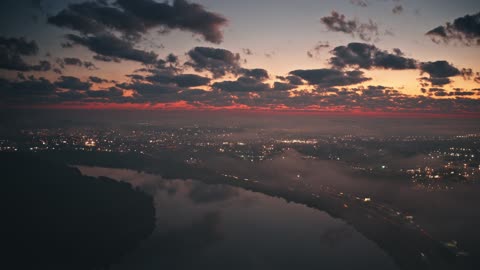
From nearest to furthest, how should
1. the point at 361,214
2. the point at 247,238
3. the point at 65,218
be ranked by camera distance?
1. the point at 65,218
2. the point at 247,238
3. the point at 361,214

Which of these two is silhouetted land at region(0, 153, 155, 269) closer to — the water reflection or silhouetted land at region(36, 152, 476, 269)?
the water reflection

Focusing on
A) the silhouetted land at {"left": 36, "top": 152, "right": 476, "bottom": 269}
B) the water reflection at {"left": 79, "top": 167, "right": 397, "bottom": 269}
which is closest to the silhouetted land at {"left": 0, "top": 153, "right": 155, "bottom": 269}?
the water reflection at {"left": 79, "top": 167, "right": 397, "bottom": 269}

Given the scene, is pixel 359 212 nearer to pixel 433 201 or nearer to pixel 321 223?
pixel 321 223

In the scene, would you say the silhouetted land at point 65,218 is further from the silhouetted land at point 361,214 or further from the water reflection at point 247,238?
the silhouetted land at point 361,214

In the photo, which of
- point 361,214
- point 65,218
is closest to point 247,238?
point 361,214

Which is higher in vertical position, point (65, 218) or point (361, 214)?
point (65, 218)

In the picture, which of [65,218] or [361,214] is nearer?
[65,218]

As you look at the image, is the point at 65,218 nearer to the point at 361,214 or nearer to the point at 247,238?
the point at 247,238
